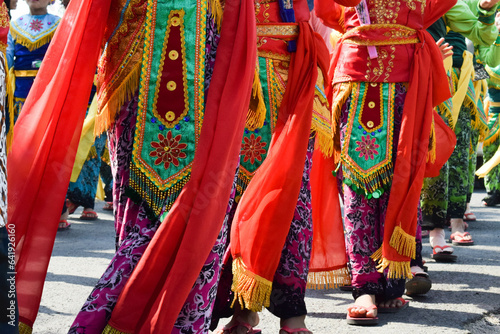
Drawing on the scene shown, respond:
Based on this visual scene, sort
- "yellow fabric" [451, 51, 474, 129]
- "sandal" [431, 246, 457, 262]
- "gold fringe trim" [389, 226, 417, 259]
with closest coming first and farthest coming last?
"gold fringe trim" [389, 226, 417, 259]
"sandal" [431, 246, 457, 262]
"yellow fabric" [451, 51, 474, 129]

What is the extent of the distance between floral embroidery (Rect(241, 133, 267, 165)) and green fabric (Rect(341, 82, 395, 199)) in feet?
2.86

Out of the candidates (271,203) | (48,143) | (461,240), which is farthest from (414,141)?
(461,240)

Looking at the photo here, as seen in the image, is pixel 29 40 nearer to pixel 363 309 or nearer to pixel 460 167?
pixel 460 167

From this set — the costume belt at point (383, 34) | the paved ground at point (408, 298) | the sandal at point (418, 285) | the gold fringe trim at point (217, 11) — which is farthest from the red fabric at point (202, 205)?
the sandal at point (418, 285)

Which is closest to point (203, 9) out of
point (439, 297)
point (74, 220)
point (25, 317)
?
point (25, 317)

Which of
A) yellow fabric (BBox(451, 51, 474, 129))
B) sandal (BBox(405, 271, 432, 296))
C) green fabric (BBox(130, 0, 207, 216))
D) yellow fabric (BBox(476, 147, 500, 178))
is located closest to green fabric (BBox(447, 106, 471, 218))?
yellow fabric (BBox(451, 51, 474, 129))

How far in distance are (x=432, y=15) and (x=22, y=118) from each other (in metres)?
2.62

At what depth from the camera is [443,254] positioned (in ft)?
18.1

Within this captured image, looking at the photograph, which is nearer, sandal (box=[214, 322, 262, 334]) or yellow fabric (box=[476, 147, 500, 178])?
sandal (box=[214, 322, 262, 334])

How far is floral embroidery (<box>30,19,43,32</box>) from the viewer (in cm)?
658

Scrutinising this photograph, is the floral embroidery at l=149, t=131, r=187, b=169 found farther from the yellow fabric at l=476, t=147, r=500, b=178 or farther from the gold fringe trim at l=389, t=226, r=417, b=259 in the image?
the yellow fabric at l=476, t=147, r=500, b=178

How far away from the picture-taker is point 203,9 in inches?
90.7

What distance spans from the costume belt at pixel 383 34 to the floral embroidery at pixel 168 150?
1976 mm

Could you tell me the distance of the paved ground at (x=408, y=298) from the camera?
3613mm
